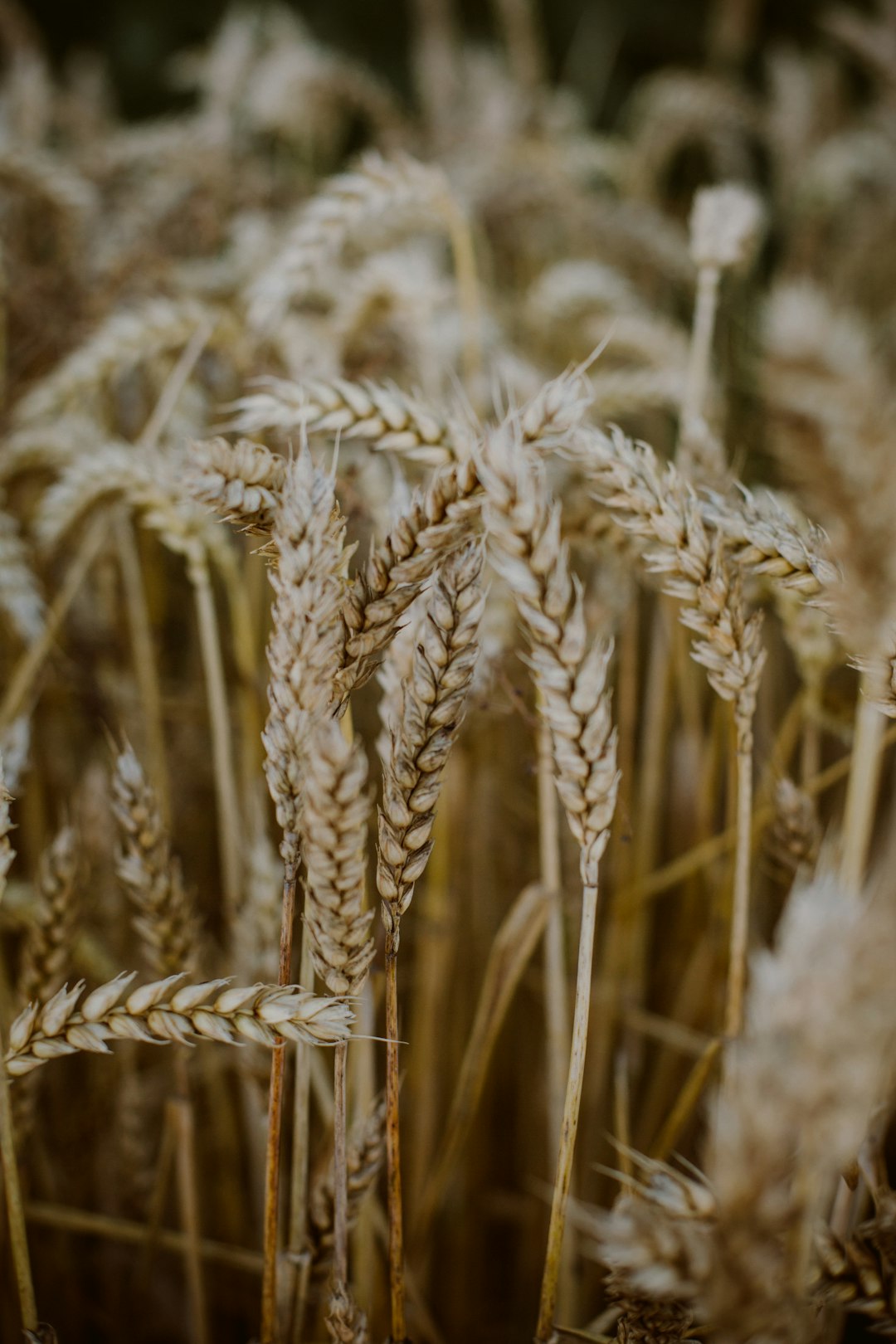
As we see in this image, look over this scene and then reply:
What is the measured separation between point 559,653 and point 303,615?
0.12m

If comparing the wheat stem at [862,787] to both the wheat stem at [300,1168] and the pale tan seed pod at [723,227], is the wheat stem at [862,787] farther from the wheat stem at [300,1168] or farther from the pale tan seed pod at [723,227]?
the pale tan seed pod at [723,227]

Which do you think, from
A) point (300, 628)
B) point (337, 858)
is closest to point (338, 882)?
point (337, 858)

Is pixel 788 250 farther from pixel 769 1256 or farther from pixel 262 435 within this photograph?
pixel 769 1256

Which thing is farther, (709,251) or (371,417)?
(709,251)

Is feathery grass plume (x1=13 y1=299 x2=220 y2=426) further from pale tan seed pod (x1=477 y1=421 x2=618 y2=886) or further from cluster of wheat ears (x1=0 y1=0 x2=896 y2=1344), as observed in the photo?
pale tan seed pod (x1=477 y1=421 x2=618 y2=886)

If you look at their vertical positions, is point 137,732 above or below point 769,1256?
above

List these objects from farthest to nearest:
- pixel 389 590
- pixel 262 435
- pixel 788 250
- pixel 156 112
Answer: pixel 156 112, pixel 788 250, pixel 262 435, pixel 389 590

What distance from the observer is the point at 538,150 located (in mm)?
1512

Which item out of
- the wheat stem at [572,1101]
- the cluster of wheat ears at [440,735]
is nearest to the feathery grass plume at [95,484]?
the cluster of wheat ears at [440,735]

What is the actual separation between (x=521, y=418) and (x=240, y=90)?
155 centimetres

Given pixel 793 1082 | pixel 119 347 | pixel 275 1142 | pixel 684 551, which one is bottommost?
pixel 275 1142

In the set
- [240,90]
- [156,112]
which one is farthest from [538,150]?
[156,112]

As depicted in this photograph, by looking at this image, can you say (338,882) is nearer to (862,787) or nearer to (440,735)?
Result: (440,735)

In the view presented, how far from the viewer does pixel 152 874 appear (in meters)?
0.62
